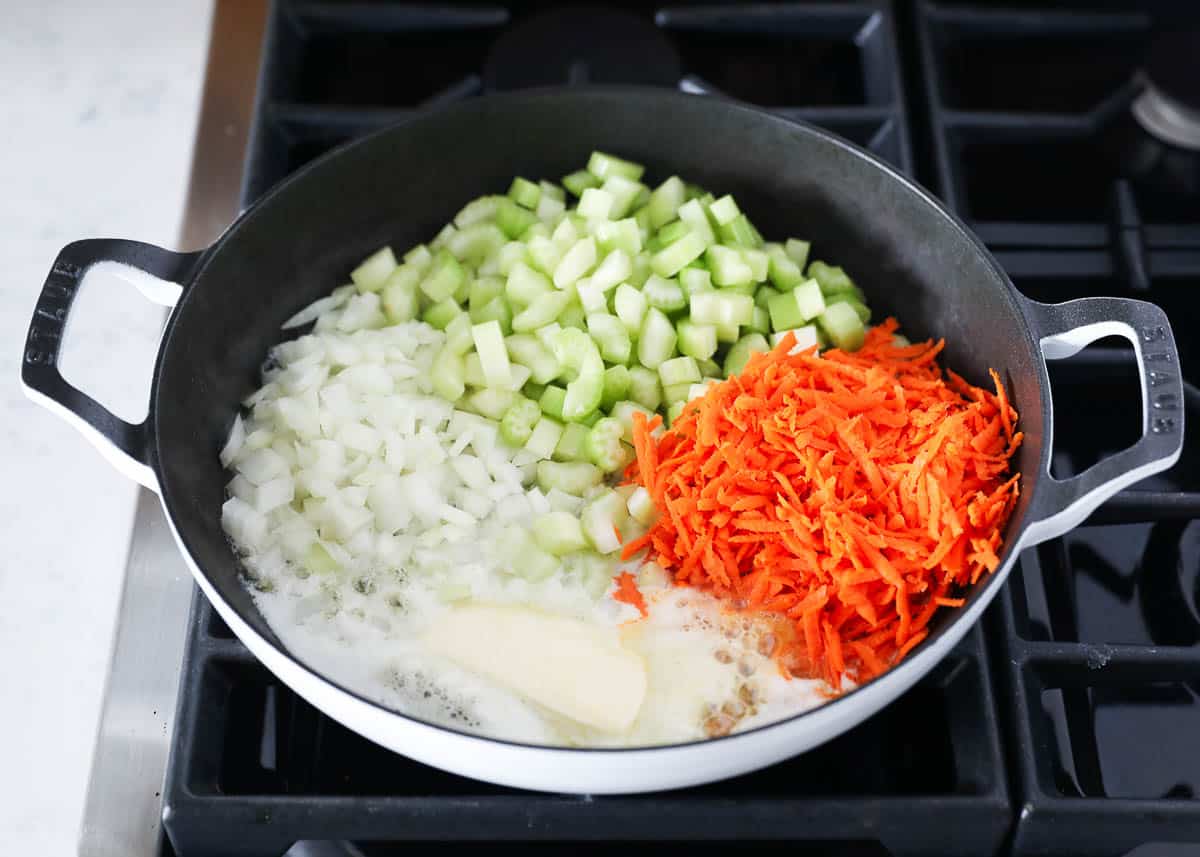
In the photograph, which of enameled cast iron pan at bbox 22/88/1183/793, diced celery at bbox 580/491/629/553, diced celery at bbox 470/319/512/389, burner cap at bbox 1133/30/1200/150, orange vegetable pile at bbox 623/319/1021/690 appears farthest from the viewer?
burner cap at bbox 1133/30/1200/150

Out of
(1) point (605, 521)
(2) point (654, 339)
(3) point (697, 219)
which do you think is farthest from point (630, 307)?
(1) point (605, 521)

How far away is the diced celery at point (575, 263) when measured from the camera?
136 centimetres

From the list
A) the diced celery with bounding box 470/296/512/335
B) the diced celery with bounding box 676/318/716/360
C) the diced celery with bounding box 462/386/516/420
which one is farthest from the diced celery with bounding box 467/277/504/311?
the diced celery with bounding box 676/318/716/360

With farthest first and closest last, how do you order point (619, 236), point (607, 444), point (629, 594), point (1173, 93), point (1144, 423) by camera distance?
point (1173, 93)
point (619, 236)
point (607, 444)
point (629, 594)
point (1144, 423)

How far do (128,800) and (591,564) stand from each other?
19.8 inches

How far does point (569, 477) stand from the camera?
1.28 meters

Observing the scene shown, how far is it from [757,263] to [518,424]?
339mm

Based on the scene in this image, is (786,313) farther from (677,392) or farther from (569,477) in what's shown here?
(569,477)

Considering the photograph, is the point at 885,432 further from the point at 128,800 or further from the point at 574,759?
the point at 128,800

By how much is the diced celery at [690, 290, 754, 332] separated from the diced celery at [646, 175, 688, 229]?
5.6 inches

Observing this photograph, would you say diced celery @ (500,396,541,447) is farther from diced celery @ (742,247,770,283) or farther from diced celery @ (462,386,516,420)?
diced celery @ (742,247,770,283)

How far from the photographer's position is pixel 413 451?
4.19 feet

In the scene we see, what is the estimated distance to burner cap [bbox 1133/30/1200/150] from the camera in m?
1.60

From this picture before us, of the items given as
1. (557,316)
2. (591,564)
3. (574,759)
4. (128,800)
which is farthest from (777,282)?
(128,800)
